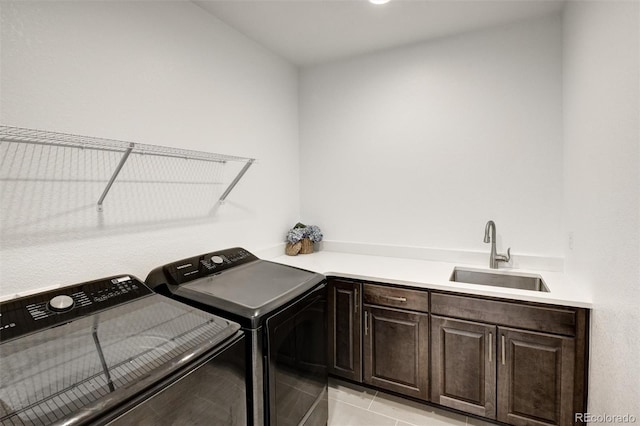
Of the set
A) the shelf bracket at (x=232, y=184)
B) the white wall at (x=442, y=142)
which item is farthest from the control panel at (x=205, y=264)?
the white wall at (x=442, y=142)

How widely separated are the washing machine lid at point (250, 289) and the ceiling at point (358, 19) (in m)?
1.63

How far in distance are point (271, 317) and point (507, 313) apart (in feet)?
4.26

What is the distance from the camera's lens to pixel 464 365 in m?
1.80

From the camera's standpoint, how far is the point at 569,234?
1.89 m

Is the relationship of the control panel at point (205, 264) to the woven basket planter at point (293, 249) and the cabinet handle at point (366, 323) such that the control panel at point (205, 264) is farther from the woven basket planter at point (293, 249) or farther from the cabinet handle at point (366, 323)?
the cabinet handle at point (366, 323)

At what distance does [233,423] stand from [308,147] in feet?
7.46

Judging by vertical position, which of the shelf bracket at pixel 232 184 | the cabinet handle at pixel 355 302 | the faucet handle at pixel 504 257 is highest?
the shelf bracket at pixel 232 184

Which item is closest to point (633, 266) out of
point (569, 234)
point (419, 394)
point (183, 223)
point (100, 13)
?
point (569, 234)

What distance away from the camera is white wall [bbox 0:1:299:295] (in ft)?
3.96

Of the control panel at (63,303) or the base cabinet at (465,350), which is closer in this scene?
the control panel at (63,303)

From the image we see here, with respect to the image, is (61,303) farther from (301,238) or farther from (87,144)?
(301,238)

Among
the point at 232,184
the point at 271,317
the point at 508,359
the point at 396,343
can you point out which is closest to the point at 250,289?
the point at 271,317

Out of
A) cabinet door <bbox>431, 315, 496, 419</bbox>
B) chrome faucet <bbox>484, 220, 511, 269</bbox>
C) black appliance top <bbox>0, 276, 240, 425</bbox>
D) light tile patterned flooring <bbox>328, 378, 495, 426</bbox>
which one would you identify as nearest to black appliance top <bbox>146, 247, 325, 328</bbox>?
black appliance top <bbox>0, 276, 240, 425</bbox>

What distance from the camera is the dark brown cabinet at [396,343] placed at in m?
1.90
